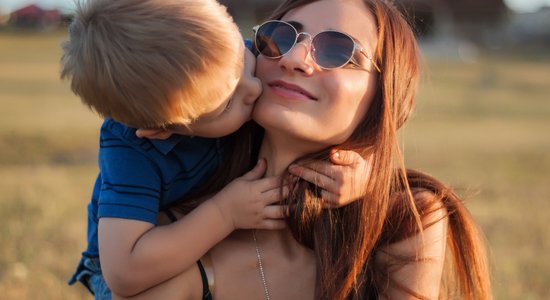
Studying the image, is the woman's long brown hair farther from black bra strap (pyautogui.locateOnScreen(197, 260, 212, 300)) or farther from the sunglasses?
black bra strap (pyautogui.locateOnScreen(197, 260, 212, 300))

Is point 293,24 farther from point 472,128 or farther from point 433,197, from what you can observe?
point 472,128

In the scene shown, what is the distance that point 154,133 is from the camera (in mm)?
2525

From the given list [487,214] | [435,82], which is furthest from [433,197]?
[435,82]

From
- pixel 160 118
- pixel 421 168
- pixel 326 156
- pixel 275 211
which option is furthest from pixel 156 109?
pixel 421 168

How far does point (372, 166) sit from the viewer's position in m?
2.71

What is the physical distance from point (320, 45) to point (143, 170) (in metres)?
0.71

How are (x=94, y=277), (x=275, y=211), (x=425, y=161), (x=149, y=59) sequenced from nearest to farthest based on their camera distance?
(x=149, y=59)
(x=275, y=211)
(x=94, y=277)
(x=425, y=161)

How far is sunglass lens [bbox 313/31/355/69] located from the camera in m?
2.62

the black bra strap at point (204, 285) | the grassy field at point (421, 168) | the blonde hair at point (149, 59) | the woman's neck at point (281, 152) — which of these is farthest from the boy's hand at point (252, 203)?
the grassy field at point (421, 168)

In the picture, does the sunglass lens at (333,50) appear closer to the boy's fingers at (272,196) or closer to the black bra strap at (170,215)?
the boy's fingers at (272,196)

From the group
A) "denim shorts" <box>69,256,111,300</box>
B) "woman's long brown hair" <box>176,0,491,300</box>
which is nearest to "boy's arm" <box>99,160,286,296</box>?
"woman's long brown hair" <box>176,0,491,300</box>

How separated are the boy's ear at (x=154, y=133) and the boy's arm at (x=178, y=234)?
0.86ft

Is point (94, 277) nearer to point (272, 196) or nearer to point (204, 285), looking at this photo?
point (204, 285)

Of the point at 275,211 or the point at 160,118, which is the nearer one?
the point at 160,118
